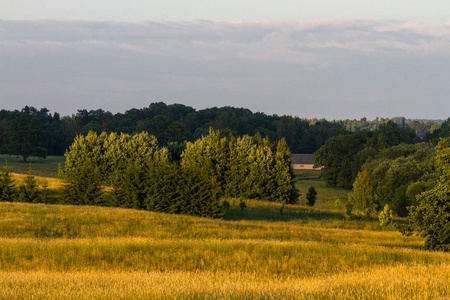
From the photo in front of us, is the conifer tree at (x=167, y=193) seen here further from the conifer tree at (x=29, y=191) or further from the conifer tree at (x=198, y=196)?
the conifer tree at (x=29, y=191)

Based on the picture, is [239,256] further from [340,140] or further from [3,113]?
[3,113]

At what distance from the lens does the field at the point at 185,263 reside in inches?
364

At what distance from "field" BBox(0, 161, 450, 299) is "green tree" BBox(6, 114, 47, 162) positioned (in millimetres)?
88605

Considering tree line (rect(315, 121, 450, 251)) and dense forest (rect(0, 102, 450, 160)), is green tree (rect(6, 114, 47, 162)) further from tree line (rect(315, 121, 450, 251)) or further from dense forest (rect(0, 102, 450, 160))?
tree line (rect(315, 121, 450, 251))

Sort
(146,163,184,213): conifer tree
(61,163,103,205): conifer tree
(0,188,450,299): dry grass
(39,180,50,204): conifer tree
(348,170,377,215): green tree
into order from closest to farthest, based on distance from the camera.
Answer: (0,188,450,299): dry grass → (146,163,184,213): conifer tree → (61,163,103,205): conifer tree → (39,180,50,204): conifer tree → (348,170,377,215): green tree

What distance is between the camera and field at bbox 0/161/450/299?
9.23 metres

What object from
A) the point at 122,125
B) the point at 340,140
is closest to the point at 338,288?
the point at 340,140

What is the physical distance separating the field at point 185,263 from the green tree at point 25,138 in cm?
8861

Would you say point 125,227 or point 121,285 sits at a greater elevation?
point 121,285

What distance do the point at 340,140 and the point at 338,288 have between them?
107657 mm

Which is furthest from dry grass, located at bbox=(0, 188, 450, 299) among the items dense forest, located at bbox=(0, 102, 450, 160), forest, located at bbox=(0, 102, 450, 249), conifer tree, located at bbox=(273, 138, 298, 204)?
dense forest, located at bbox=(0, 102, 450, 160)

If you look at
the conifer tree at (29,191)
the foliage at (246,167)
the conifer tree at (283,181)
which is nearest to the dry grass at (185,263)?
the conifer tree at (29,191)

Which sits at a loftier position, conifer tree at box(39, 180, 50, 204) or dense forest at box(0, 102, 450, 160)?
dense forest at box(0, 102, 450, 160)

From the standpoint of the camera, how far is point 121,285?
32.3ft
